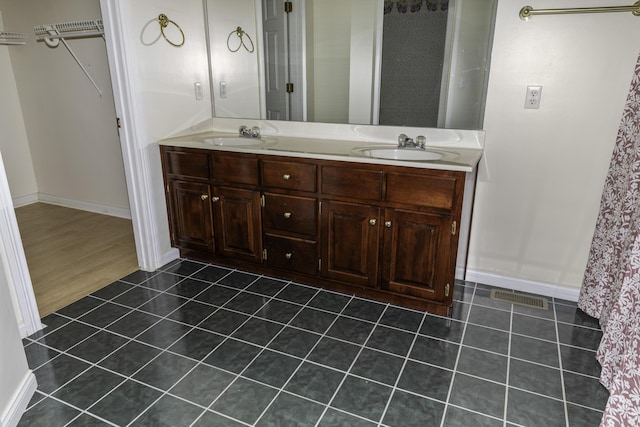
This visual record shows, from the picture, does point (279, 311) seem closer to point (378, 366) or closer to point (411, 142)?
point (378, 366)

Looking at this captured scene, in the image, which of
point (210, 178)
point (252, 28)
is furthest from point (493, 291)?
point (252, 28)

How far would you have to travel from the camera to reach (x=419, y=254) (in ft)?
7.13

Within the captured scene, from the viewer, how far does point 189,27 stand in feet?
9.16

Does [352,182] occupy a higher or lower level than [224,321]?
higher

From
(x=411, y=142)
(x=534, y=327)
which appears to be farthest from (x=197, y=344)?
(x=534, y=327)

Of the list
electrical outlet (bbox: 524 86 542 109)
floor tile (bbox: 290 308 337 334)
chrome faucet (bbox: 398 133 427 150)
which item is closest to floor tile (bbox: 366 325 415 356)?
floor tile (bbox: 290 308 337 334)

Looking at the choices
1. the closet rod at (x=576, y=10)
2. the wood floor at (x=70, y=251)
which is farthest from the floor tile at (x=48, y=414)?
the closet rod at (x=576, y=10)

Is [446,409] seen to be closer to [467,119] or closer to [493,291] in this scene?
[493,291]

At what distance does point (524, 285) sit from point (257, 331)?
1590 millimetres

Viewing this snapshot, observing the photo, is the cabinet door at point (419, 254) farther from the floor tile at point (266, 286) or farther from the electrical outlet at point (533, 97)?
the electrical outlet at point (533, 97)

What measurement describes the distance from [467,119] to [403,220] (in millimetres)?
776

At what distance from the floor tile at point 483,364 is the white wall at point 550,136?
0.78 m

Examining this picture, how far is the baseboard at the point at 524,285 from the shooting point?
244 centimetres

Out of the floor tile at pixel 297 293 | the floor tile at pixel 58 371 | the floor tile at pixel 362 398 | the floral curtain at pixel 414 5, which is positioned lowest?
the floor tile at pixel 58 371
